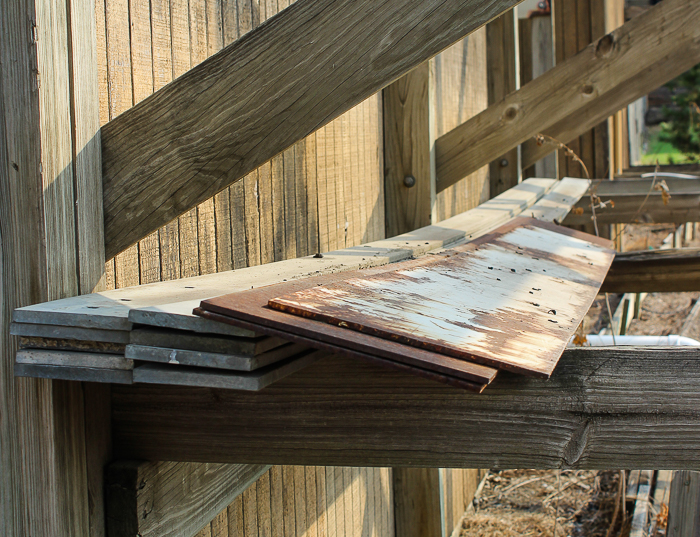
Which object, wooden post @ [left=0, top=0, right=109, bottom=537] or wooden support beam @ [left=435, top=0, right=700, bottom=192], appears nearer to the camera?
wooden post @ [left=0, top=0, right=109, bottom=537]

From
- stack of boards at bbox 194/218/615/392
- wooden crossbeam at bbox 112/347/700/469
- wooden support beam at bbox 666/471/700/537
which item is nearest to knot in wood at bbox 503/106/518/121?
stack of boards at bbox 194/218/615/392

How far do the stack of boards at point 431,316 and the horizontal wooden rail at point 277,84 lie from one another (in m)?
0.30

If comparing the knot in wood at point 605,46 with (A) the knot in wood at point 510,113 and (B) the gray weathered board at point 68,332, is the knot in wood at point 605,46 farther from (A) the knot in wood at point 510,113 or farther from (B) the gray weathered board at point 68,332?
(B) the gray weathered board at point 68,332

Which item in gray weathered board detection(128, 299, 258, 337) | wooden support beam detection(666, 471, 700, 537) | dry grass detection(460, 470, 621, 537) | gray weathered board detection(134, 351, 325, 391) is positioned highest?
gray weathered board detection(128, 299, 258, 337)

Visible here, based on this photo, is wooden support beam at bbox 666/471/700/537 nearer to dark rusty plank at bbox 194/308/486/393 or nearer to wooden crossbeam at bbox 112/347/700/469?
wooden crossbeam at bbox 112/347/700/469

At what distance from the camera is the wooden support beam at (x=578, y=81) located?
3105 millimetres

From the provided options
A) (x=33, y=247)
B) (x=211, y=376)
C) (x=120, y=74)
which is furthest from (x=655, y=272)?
(x=33, y=247)

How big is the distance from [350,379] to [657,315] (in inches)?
349

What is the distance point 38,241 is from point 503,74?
519 centimetres

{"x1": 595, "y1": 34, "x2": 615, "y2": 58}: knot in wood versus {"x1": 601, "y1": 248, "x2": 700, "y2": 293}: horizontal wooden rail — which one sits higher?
{"x1": 595, "y1": 34, "x2": 615, "y2": 58}: knot in wood

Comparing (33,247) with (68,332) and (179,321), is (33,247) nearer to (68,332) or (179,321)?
(68,332)

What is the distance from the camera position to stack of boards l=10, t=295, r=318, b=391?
3.68 feet

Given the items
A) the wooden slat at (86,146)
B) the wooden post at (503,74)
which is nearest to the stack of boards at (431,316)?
the wooden slat at (86,146)

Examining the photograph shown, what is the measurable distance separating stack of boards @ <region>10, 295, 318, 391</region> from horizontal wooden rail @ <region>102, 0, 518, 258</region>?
0.32 metres
